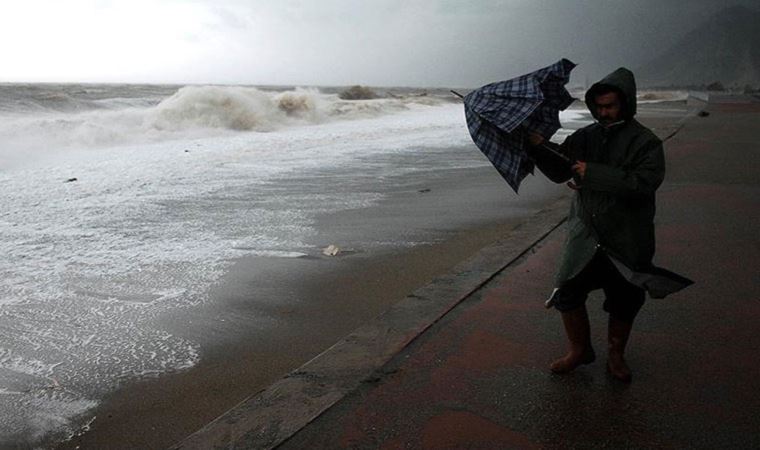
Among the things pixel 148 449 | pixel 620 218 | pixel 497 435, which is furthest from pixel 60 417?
pixel 620 218

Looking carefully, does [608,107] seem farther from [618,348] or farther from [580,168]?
[618,348]

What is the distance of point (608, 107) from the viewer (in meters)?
2.65

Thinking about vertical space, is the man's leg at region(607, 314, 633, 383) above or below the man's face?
below

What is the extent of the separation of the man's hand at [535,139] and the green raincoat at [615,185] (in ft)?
0.30

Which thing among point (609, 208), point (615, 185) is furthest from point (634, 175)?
point (609, 208)

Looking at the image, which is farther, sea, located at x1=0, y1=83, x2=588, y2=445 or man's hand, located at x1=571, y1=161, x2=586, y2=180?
sea, located at x1=0, y1=83, x2=588, y2=445

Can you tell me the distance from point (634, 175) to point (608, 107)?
1.12 ft

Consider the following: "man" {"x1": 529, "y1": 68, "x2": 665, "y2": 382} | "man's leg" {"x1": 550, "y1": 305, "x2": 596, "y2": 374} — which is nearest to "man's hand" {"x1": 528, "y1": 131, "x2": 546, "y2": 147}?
"man" {"x1": 529, "y1": 68, "x2": 665, "y2": 382}

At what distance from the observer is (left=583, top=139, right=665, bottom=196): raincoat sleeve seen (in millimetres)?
2535

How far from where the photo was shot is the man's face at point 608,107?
2.63m

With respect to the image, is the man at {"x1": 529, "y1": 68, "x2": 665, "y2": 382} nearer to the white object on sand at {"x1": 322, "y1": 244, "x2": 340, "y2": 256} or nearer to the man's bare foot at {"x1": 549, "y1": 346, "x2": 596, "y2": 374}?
the man's bare foot at {"x1": 549, "y1": 346, "x2": 596, "y2": 374}

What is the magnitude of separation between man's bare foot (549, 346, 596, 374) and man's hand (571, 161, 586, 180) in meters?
0.94

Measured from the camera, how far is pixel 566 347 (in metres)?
3.28

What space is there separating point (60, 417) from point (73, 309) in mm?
1463
